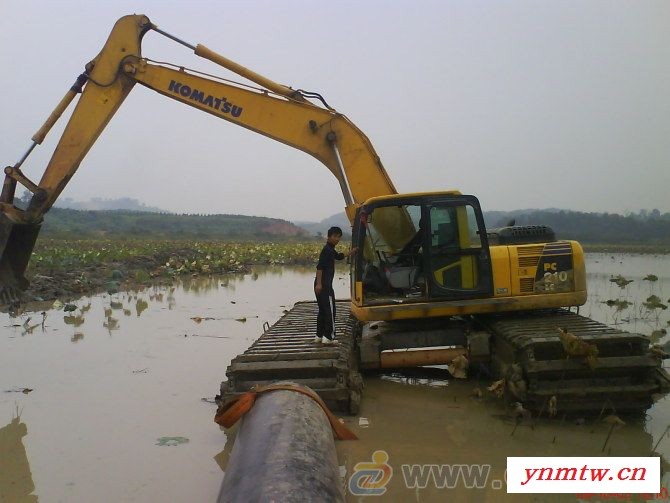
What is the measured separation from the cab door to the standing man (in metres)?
1.11

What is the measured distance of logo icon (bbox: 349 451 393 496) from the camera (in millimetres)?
4482

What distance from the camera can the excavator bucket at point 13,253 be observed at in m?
8.37

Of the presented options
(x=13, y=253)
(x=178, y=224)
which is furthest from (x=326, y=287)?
(x=178, y=224)

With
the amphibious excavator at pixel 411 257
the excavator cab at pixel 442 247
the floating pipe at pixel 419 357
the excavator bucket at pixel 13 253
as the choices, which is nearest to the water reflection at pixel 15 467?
the excavator bucket at pixel 13 253

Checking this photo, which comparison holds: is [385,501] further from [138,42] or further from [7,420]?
[138,42]

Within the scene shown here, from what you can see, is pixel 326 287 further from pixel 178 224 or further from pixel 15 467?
pixel 178 224

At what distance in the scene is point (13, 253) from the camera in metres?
8.56


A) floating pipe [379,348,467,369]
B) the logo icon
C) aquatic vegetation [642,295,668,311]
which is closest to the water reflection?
the logo icon

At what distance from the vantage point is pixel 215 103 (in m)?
8.76

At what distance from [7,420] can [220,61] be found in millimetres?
5497

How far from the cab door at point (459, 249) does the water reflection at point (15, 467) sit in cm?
434

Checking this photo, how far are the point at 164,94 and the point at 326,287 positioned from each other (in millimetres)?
4117

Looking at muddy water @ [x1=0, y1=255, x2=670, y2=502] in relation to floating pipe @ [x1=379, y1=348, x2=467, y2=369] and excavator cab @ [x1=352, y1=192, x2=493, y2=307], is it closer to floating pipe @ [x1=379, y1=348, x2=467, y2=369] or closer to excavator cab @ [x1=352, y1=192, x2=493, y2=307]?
floating pipe @ [x1=379, y1=348, x2=467, y2=369]

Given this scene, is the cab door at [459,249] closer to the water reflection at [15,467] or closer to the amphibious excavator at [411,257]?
the amphibious excavator at [411,257]
